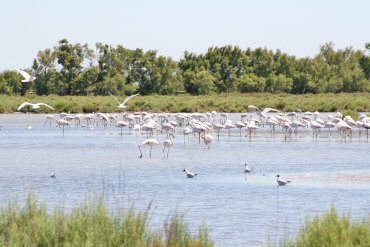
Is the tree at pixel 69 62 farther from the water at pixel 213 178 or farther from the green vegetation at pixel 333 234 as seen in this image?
the green vegetation at pixel 333 234

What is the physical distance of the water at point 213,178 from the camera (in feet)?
47.7

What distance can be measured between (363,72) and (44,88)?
120ft

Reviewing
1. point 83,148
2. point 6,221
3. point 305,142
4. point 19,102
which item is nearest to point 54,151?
point 83,148

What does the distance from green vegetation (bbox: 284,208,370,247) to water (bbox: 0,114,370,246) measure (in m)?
0.64

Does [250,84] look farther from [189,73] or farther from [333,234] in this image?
[333,234]

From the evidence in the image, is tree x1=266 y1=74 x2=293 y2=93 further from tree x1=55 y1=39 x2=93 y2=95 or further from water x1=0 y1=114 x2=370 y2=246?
water x1=0 y1=114 x2=370 y2=246

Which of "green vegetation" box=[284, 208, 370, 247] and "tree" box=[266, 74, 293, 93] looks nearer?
"green vegetation" box=[284, 208, 370, 247]

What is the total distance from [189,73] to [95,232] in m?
79.3

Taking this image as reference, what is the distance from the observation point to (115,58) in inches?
3391

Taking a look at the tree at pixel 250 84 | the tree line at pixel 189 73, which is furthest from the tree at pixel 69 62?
the tree at pixel 250 84

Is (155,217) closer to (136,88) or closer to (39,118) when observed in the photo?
(39,118)

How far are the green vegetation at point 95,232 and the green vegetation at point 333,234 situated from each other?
102 centimetres

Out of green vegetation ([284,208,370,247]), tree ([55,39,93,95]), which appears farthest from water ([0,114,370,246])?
tree ([55,39,93,95])

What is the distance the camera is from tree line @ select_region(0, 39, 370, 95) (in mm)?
83312
